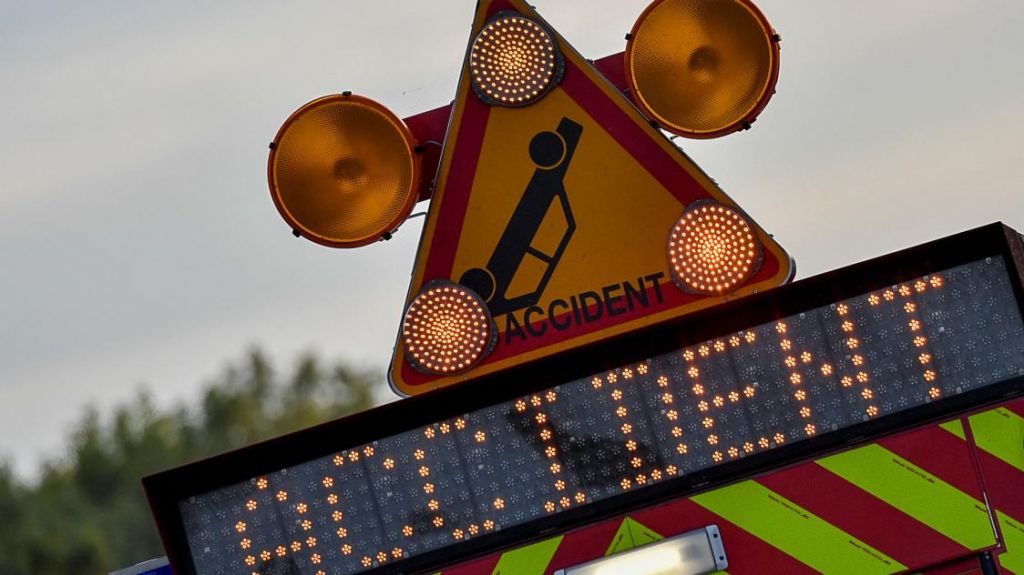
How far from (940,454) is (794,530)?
1.60 feet

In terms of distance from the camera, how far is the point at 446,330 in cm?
592

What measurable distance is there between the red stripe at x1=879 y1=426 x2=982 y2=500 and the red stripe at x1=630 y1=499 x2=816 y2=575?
457 millimetres

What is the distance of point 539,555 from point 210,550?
3.41 feet

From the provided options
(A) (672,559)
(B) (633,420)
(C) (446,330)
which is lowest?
(A) (672,559)

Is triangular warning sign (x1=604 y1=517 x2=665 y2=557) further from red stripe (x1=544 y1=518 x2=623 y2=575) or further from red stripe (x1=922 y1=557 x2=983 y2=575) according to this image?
red stripe (x1=922 y1=557 x2=983 y2=575)

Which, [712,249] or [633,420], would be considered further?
[712,249]

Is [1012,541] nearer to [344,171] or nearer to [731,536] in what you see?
[731,536]

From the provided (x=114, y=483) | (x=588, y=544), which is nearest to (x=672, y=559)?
(x=588, y=544)

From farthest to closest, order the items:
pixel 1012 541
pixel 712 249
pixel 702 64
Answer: pixel 702 64, pixel 712 249, pixel 1012 541

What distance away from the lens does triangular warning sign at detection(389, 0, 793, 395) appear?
5922mm

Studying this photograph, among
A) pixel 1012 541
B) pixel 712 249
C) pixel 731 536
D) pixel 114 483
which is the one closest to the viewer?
pixel 1012 541

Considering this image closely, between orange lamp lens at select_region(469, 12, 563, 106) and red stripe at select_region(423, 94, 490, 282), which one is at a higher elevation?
orange lamp lens at select_region(469, 12, 563, 106)

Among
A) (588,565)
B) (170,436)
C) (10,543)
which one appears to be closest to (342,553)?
(588,565)

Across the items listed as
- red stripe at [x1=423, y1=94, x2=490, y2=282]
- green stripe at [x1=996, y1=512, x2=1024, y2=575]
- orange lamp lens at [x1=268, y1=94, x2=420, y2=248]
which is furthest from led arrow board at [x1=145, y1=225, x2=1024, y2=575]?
orange lamp lens at [x1=268, y1=94, x2=420, y2=248]
